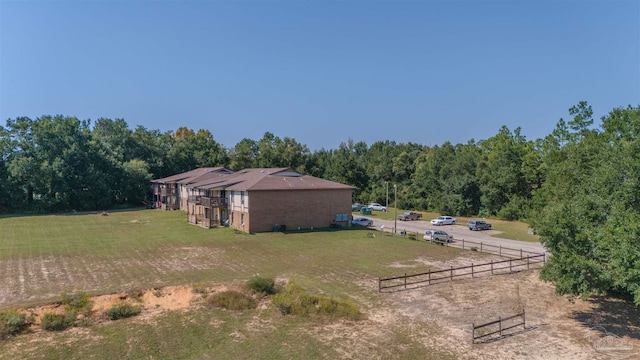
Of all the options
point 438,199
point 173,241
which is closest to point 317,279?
point 173,241

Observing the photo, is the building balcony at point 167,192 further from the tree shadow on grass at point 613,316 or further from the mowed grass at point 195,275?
the tree shadow on grass at point 613,316

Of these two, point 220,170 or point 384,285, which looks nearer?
point 384,285

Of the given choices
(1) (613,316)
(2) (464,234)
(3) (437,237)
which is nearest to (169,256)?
(3) (437,237)

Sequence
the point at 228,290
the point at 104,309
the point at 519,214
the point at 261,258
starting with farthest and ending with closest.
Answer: the point at 519,214
the point at 261,258
the point at 228,290
the point at 104,309

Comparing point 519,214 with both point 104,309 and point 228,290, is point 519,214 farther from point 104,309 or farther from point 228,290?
point 104,309

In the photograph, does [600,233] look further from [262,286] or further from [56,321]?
[56,321]

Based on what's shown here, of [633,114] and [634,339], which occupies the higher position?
[633,114]

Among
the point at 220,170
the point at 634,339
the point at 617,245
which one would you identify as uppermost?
the point at 220,170

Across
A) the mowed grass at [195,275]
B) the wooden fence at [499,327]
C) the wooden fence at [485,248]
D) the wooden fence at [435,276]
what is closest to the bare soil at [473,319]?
the wooden fence at [499,327]
